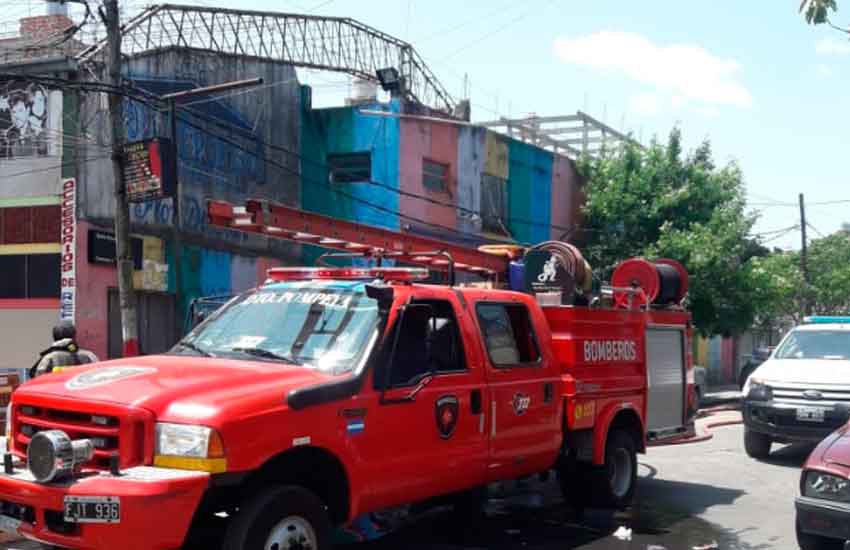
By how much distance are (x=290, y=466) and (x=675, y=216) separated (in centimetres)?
2145

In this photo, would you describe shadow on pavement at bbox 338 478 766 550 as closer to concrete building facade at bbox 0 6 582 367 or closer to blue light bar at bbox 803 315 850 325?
blue light bar at bbox 803 315 850 325

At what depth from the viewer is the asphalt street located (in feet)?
25.0

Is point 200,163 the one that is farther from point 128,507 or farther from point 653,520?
point 128,507

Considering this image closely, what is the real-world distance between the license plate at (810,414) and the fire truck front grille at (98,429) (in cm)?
937

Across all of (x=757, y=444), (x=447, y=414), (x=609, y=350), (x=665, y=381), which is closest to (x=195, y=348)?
(x=447, y=414)

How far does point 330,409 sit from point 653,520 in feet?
14.0

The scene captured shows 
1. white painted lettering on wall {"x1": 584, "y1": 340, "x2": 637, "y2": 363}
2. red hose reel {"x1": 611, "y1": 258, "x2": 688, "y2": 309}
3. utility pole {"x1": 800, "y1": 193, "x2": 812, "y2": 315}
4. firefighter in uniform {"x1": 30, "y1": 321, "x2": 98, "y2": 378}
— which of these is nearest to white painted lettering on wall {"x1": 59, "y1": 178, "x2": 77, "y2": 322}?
firefighter in uniform {"x1": 30, "y1": 321, "x2": 98, "y2": 378}

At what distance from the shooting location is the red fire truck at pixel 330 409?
496 centimetres

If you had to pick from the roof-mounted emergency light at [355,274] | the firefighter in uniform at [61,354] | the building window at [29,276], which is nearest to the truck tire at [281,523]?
the roof-mounted emergency light at [355,274]

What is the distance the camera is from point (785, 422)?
1205cm

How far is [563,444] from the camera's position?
841cm

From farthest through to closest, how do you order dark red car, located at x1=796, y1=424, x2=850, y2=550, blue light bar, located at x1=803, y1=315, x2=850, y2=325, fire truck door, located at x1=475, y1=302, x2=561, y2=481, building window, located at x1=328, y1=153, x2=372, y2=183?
building window, located at x1=328, y1=153, x2=372, y2=183, blue light bar, located at x1=803, y1=315, x2=850, y2=325, fire truck door, located at x1=475, y1=302, x2=561, y2=481, dark red car, located at x1=796, y1=424, x2=850, y2=550

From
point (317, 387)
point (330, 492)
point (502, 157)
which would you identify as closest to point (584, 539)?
point (330, 492)

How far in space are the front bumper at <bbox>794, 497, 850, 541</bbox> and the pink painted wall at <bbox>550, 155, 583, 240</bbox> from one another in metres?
20.8
